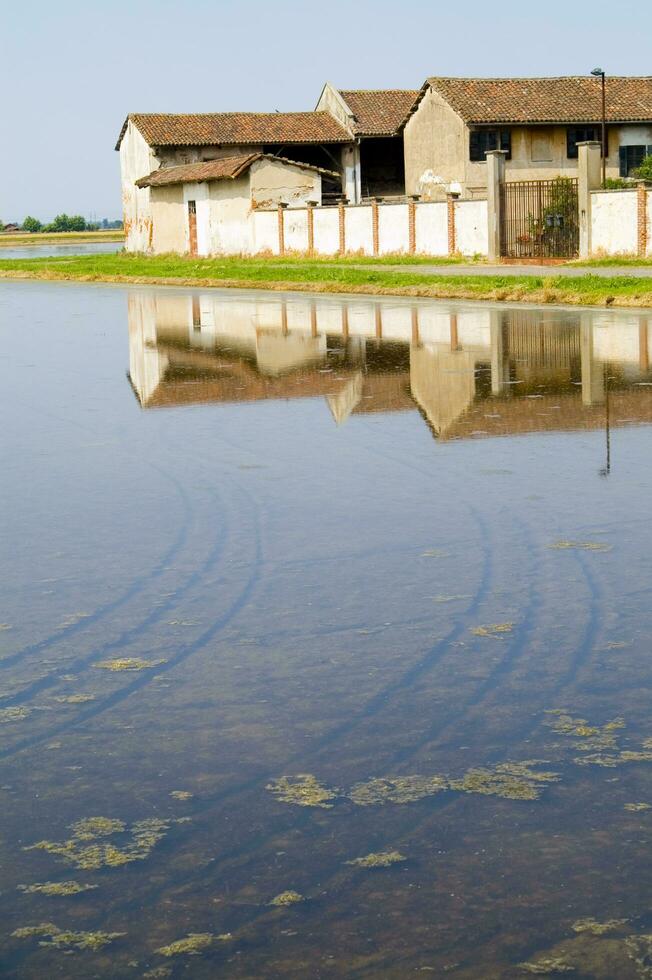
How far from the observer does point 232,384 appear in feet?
53.1

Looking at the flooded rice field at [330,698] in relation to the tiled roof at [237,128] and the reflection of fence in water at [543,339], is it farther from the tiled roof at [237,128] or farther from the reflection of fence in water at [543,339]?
the tiled roof at [237,128]

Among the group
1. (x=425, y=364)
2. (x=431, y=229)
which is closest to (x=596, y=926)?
(x=425, y=364)

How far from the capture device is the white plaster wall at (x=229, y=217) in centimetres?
5972

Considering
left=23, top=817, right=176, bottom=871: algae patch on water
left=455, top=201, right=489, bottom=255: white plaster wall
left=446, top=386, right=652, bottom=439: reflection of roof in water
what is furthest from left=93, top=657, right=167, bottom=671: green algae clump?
left=455, top=201, right=489, bottom=255: white plaster wall

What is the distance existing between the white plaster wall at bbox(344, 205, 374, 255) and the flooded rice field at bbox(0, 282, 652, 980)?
39384 millimetres

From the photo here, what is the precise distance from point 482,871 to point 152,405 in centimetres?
1090

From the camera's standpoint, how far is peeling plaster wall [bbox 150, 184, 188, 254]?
214 ft

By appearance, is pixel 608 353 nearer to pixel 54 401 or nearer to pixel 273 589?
pixel 54 401

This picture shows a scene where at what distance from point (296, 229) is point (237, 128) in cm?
1631

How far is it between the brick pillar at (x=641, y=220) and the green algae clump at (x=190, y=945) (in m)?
36.9

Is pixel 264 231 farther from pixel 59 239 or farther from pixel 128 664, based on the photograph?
pixel 59 239

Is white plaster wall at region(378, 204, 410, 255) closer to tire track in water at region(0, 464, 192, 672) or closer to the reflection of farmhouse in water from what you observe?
the reflection of farmhouse in water

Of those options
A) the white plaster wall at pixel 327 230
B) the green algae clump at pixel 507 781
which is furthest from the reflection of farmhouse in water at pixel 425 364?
the white plaster wall at pixel 327 230

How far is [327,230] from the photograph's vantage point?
177ft
